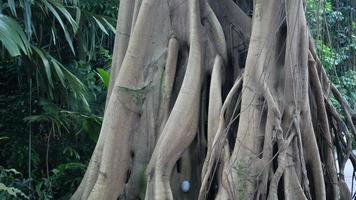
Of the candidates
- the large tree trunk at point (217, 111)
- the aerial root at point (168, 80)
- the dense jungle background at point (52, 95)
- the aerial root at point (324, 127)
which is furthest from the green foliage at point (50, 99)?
the aerial root at point (324, 127)

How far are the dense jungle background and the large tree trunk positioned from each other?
1.38 meters

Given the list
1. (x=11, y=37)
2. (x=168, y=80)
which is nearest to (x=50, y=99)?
(x=11, y=37)

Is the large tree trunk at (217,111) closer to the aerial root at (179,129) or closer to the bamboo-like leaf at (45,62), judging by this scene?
the aerial root at (179,129)

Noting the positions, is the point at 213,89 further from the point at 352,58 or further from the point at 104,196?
the point at 352,58

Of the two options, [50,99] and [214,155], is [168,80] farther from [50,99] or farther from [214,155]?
[50,99]

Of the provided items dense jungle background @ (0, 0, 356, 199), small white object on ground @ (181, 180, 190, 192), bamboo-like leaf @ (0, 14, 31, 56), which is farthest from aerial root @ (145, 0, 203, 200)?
dense jungle background @ (0, 0, 356, 199)

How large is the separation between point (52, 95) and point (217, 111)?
3.01 metres

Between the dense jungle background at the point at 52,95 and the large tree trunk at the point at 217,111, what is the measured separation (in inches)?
54.4

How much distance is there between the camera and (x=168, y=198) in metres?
4.20

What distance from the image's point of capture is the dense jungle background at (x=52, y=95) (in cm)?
616

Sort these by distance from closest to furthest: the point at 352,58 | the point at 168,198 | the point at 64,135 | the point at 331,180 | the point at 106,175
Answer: the point at 168,198
the point at 106,175
the point at 331,180
the point at 352,58
the point at 64,135

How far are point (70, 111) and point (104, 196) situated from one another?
255 centimetres

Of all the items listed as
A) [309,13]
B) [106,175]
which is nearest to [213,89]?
[106,175]

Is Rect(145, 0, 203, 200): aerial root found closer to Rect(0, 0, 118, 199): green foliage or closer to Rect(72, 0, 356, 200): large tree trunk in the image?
Rect(72, 0, 356, 200): large tree trunk
